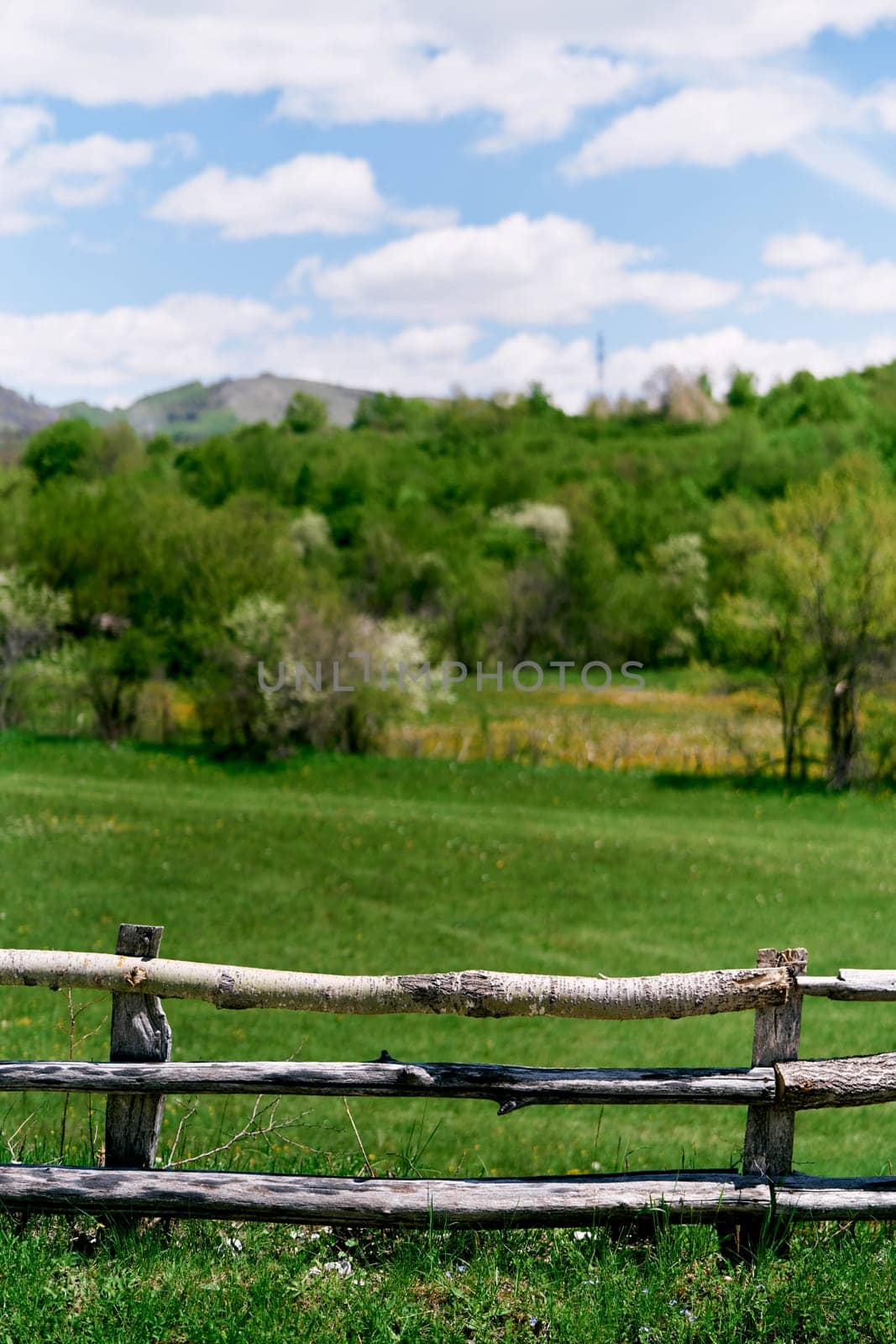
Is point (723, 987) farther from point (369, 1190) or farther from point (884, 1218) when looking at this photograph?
point (369, 1190)

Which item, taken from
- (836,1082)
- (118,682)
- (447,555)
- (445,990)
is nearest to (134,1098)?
(445,990)

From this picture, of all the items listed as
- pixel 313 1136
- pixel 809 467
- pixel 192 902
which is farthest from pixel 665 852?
pixel 809 467

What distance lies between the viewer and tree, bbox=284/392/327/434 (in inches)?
5861

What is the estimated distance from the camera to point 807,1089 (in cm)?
479

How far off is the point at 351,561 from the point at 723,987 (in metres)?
65.4

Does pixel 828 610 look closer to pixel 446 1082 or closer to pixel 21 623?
pixel 21 623

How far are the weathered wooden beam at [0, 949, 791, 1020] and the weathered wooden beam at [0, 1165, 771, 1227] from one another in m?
0.69

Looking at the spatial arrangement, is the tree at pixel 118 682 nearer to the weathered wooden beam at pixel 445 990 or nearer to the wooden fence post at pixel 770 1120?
the weathered wooden beam at pixel 445 990

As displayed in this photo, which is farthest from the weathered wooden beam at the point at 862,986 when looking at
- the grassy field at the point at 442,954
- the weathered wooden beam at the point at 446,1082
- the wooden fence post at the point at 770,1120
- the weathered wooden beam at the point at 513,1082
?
the grassy field at the point at 442,954

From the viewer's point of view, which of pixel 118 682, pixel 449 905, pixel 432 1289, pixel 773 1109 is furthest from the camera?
pixel 118 682

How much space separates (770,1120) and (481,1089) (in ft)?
4.17

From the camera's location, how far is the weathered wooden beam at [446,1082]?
479 cm

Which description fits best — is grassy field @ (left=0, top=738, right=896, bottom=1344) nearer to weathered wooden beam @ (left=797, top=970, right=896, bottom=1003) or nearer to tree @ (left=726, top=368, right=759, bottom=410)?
weathered wooden beam @ (left=797, top=970, right=896, bottom=1003)

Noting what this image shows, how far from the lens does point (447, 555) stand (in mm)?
65875
